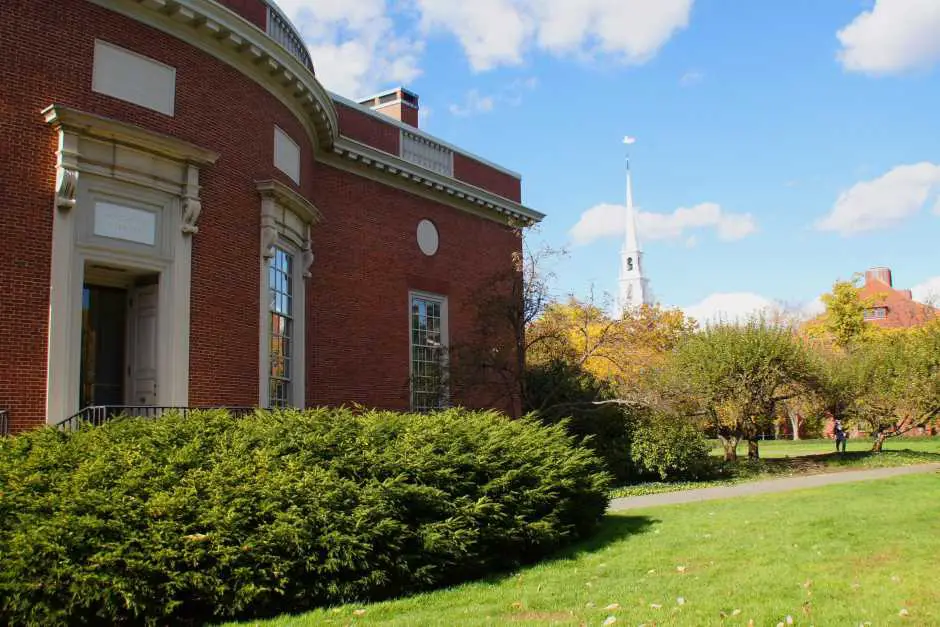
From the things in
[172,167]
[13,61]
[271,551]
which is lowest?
[271,551]

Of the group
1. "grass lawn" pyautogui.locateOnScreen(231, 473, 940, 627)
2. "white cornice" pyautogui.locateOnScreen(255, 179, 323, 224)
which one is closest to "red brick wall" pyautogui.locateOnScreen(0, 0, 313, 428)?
"white cornice" pyautogui.locateOnScreen(255, 179, 323, 224)

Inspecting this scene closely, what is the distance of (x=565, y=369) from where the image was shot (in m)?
22.1

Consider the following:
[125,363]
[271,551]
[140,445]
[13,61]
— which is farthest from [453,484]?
[13,61]

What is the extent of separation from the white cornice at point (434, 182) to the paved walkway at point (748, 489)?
9.27 metres

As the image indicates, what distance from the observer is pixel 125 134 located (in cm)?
1256

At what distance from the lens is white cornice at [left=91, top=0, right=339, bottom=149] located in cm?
1323

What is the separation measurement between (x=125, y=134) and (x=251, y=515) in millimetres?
7485

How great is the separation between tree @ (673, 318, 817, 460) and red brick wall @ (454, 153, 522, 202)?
25.0 ft

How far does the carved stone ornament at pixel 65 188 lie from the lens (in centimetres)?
1197

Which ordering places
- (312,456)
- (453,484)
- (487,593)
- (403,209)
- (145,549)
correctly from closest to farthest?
1. (145,549)
2. (487,593)
3. (312,456)
4. (453,484)
5. (403,209)

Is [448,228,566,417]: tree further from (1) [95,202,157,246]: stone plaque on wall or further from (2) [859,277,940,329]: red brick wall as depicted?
(2) [859,277,940,329]: red brick wall

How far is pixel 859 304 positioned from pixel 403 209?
4172cm

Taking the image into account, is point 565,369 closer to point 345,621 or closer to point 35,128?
point 35,128

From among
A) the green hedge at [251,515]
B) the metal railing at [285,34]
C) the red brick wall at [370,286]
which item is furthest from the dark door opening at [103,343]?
the metal railing at [285,34]
